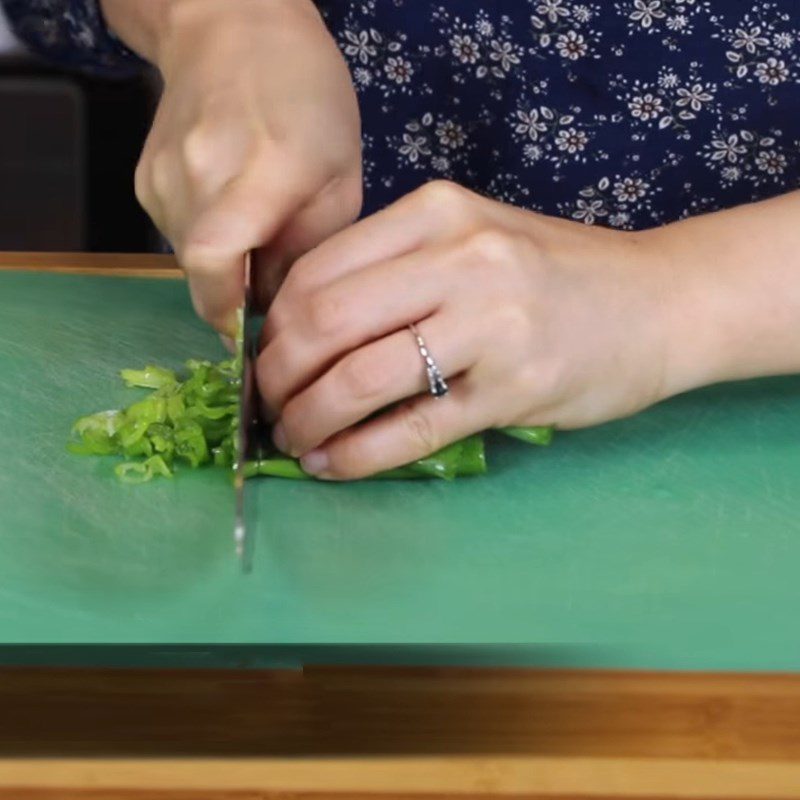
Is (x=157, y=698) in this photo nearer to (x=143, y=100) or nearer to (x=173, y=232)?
(x=173, y=232)

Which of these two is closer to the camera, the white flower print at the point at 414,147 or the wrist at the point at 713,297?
the wrist at the point at 713,297

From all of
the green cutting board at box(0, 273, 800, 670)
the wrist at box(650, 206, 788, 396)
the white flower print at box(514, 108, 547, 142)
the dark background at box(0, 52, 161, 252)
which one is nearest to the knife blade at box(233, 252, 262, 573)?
the green cutting board at box(0, 273, 800, 670)

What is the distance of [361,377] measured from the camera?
87 centimetres

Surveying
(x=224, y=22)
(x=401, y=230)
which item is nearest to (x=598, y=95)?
(x=224, y=22)

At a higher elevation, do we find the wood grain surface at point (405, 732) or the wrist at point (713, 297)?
the wrist at point (713, 297)

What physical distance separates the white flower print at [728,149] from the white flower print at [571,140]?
0.34 ft

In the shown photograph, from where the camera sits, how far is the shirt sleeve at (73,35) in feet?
4.44

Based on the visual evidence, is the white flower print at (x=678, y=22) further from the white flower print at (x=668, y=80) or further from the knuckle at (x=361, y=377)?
the knuckle at (x=361, y=377)

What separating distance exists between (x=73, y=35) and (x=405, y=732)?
0.87 meters

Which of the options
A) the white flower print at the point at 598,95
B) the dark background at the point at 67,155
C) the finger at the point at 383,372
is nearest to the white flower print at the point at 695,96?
the white flower print at the point at 598,95

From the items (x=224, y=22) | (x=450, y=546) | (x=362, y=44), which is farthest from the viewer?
(x=362, y=44)

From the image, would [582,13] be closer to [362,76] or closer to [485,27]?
[485,27]

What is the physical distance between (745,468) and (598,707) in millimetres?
290

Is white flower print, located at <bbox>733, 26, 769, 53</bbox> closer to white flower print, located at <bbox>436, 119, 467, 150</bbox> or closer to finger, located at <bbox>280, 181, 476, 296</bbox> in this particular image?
white flower print, located at <bbox>436, 119, 467, 150</bbox>
